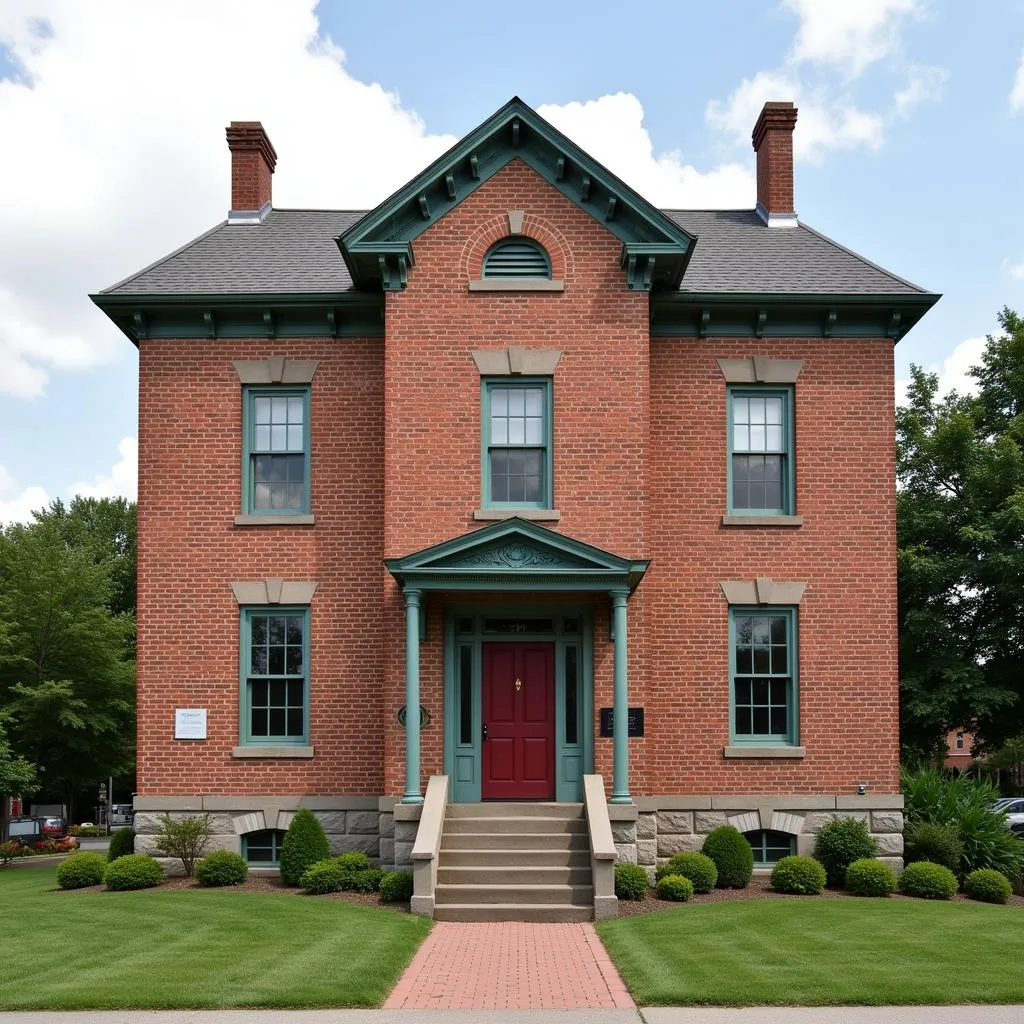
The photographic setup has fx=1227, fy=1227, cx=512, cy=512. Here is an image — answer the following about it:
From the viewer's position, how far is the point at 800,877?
16.2m

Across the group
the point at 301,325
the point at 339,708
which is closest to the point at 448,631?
the point at 339,708

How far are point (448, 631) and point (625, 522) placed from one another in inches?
116

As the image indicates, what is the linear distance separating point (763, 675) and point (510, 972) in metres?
7.67

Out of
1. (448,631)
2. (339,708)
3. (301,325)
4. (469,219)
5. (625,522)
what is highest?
(469,219)

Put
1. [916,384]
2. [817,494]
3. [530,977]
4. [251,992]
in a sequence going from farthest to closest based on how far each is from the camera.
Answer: [916,384] → [817,494] → [530,977] → [251,992]

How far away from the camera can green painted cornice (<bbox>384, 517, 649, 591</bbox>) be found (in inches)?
641

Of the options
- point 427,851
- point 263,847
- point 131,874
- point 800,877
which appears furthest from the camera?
point 263,847

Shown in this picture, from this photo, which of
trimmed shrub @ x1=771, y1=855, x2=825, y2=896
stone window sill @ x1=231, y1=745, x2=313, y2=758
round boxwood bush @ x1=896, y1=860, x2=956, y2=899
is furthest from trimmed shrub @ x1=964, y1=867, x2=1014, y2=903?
stone window sill @ x1=231, y1=745, x2=313, y2=758

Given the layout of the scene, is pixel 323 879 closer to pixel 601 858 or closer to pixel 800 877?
pixel 601 858

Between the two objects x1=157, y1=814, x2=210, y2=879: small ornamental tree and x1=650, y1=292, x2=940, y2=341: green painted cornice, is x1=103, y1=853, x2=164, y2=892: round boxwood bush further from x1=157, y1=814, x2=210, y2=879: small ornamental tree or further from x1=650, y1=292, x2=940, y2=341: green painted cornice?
x1=650, y1=292, x2=940, y2=341: green painted cornice

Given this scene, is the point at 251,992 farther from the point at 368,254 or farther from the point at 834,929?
the point at 368,254

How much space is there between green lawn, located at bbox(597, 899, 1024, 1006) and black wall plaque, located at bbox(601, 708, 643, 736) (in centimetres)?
264

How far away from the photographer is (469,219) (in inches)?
691

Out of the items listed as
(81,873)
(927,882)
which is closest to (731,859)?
(927,882)
